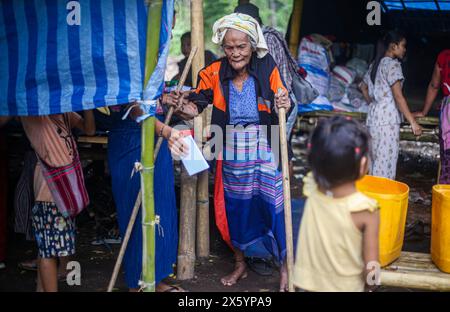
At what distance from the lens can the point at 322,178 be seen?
8.63ft

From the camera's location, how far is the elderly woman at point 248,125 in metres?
3.95

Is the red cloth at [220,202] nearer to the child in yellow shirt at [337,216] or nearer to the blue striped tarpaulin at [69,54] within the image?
the blue striped tarpaulin at [69,54]

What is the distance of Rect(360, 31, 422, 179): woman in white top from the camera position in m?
5.55

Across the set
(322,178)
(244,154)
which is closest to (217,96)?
(244,154)

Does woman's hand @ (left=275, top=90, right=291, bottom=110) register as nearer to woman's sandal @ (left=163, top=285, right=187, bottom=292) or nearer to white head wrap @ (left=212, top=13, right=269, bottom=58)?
white head wrap @ (left=212, top=13, right=269, bottom=58)

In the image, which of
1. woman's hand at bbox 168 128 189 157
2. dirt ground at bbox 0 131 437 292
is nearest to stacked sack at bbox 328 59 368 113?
dirt ground at bbox 0 131 437 292

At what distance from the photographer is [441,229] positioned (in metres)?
3.70

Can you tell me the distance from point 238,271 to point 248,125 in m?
1.22

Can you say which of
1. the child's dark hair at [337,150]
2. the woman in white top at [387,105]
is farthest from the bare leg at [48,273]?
the woman in white top at [387,105]

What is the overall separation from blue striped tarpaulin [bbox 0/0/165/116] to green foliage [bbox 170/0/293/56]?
335 inches

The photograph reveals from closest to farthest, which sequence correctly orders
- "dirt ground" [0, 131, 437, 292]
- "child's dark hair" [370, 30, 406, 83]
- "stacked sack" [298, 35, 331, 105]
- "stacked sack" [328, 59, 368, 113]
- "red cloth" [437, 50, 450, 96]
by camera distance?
"dirt ground" [0, 131, 437, 292] < "red cloth" [437, 50, 450, 96] < "child's dark hair" [370, 30, 406, 83] < "stacked sack" [298, 35, 331, 105] < "stacked sack" [328, 59, 368, 113]

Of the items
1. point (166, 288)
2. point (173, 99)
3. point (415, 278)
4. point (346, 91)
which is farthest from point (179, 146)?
point (346, 91)

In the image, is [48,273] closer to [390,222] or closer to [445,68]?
[390,222]
